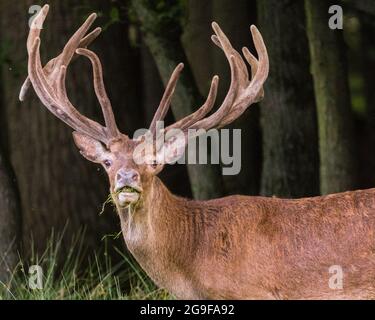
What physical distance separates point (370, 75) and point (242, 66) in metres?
8.25

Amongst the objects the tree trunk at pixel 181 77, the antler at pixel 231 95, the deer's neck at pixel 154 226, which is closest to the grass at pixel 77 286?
the tree trunk at pixel 181 77

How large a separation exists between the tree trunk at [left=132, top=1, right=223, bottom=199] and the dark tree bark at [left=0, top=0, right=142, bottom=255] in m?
0.93

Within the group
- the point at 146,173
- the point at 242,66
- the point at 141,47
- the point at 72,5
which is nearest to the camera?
the point at 146,173

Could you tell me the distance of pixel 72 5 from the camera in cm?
1092

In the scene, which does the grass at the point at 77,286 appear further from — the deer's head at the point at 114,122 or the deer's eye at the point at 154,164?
the deer's eye at the point at 154,164

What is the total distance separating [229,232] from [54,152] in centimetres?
376

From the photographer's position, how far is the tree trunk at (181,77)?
1014cm

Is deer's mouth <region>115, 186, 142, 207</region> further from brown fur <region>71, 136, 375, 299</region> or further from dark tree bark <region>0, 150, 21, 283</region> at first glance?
dark tree bark <region>0, 150, 21, 283</region>

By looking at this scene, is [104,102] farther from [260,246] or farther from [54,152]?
[54,152]

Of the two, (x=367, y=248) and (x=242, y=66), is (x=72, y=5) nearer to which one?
(x=242, y=66)

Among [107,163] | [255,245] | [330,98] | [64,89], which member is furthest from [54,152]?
[255,245]

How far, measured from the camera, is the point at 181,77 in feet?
33.3
